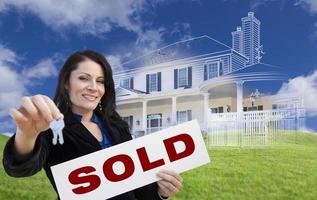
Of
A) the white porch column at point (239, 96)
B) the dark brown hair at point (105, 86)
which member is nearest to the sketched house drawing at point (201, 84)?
the white porch column at point (239, 96)

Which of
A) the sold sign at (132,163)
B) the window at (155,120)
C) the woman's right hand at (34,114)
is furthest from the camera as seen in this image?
the window at (155,120)

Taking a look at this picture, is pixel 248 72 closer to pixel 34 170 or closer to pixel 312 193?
pixel 312 193

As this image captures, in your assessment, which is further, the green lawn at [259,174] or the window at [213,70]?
the window at [213,70]

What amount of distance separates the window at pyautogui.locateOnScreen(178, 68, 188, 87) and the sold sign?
5.97 ft

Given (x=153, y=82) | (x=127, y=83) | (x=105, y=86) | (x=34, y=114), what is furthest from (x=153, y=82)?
(x=34, y=114)

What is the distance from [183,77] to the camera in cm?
273

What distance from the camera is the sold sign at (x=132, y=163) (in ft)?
2.89

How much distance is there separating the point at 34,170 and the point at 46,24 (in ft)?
7.64

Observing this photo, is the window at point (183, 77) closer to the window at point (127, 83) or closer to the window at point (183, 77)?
the window at point (183, 77)

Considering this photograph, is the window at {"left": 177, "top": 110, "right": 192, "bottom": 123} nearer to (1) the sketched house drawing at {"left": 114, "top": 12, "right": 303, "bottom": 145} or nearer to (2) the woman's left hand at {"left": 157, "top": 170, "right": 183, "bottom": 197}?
(1) the sketched house drawing at {"left": 114, "top": 12, "right": 303, "bottom": 145}

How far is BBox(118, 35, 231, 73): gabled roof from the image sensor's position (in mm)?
2695

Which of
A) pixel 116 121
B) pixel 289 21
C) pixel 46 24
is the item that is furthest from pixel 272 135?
pixel 116 121

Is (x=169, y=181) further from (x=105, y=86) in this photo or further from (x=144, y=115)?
(x=144, y=115)

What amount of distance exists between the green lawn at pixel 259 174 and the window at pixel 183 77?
37 centimetres
